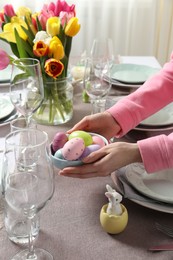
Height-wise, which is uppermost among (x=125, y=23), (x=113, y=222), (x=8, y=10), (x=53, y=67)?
(x=8, y=10)

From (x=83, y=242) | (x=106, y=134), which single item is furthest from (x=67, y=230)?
(x=106, y=134)

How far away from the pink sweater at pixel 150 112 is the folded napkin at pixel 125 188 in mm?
54

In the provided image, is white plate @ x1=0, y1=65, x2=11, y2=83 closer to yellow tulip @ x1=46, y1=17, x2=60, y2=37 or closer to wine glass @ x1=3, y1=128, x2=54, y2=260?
yellow tulip @ x1=46, y1=17, x2=60, y2=37

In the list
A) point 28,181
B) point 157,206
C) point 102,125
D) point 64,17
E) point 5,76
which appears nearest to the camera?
point 28,181

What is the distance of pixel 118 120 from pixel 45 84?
23 cm

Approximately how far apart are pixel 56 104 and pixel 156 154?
0.38 meters

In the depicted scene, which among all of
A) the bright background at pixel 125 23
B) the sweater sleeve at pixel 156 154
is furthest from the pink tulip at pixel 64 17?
the bright background at pixel 125 23

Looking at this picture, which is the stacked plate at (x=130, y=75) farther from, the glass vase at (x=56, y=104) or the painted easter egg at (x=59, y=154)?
the painted easter egg at (x=59, y=154)

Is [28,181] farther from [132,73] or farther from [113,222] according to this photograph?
[132,73]

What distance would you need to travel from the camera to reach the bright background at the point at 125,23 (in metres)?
2.38

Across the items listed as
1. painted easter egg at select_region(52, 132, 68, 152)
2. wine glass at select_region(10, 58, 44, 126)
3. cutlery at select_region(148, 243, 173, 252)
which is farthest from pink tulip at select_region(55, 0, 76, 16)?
cutlery at select_region(148, 243, 173, 252)

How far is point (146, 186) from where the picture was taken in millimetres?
772

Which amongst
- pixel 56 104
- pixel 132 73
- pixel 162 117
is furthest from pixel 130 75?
pixel 56 104

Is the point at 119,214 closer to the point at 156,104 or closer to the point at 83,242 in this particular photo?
the point at 83,242
